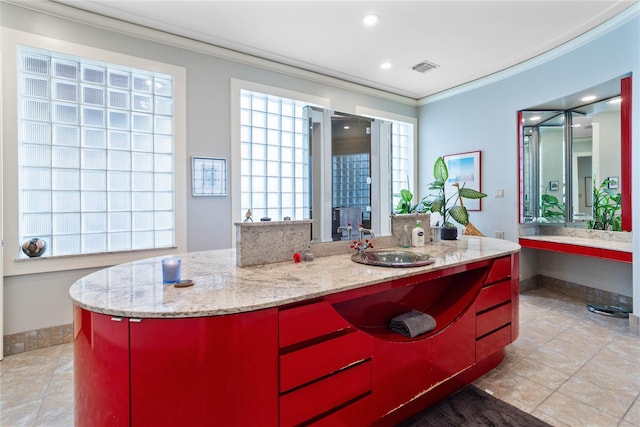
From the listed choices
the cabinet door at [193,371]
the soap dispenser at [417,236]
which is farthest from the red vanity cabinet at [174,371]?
the soap dispenser at [417,236]

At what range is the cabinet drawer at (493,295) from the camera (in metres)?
2.11

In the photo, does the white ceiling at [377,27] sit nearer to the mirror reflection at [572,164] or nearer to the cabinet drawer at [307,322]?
the mirror reflection at [572,164]

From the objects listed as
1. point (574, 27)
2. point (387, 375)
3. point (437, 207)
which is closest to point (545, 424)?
point (387, 375)

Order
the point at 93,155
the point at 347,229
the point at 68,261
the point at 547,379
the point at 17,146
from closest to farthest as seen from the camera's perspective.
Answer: the point at 547,379, the point at 347,229, the point at 17,146, the point at 68,261, the point at 93,155

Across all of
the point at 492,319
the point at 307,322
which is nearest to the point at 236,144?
the point at 307,322

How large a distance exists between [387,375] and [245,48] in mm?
3563

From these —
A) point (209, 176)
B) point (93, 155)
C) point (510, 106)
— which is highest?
point (510, 106)

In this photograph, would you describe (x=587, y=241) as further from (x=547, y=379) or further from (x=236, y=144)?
(x=236, y=144)

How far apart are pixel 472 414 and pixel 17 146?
3915 millimetres

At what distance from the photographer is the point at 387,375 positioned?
1.58 metres

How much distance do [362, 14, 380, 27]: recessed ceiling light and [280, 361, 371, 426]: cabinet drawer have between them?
2997 mm

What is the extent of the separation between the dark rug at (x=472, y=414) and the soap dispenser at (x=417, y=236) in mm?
1114

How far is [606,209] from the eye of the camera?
352cm

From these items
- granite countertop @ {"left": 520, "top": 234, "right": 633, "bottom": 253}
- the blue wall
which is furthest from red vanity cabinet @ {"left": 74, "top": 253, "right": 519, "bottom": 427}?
the blue wall
